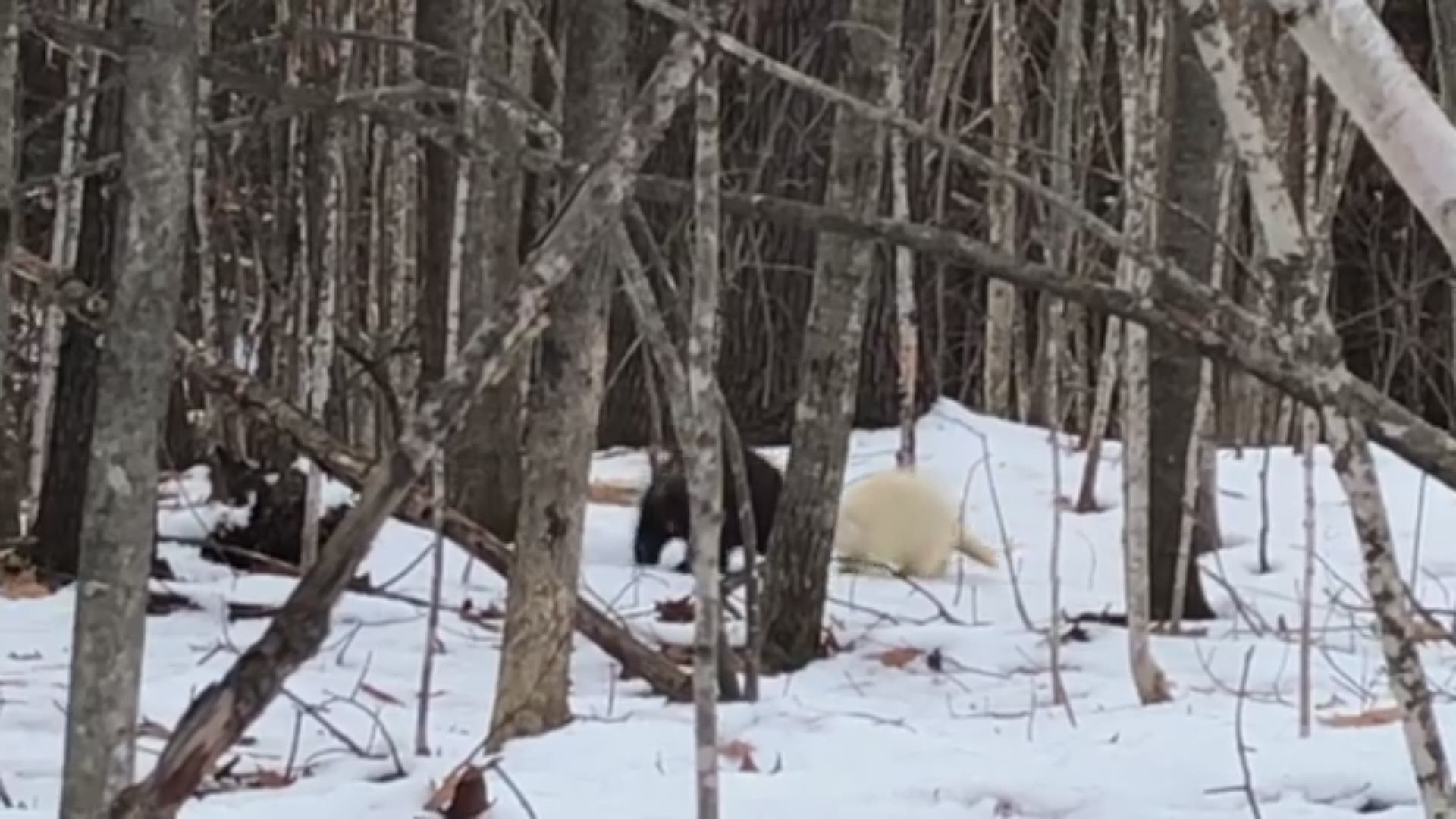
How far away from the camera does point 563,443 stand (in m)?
3.13

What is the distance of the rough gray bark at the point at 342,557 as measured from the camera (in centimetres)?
171

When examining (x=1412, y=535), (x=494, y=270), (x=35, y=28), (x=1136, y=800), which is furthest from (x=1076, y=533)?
(x=35, y=28)

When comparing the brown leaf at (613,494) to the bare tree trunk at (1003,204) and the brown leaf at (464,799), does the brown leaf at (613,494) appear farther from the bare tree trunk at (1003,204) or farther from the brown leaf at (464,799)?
the brown leaf at (464,799)

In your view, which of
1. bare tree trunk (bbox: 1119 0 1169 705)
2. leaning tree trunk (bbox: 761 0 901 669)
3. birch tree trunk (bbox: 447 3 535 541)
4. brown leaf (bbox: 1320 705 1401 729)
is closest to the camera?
brown leaf (bbox: 1320 705 1401 729)

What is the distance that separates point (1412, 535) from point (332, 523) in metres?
3.39

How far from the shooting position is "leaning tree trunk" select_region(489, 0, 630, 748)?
3020 mm

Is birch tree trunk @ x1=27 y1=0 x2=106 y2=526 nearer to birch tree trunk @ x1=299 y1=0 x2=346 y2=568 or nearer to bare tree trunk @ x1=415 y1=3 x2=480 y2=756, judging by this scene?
birch tree trunk @ x1=299 y1=0 x2=346 y2=568

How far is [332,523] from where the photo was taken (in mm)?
5520

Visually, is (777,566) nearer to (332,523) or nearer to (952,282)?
(332,523)

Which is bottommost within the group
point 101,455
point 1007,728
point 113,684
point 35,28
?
point 1007,728

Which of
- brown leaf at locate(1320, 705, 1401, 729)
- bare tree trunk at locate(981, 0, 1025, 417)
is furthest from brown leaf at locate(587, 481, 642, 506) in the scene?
brown leaf at locate(1320, 705, 1401, 729)

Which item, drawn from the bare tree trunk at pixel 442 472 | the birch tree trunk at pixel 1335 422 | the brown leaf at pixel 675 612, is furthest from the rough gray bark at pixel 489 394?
the birch tree trunk at pixel 1335 422

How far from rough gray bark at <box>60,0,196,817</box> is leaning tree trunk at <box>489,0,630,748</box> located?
1.18 metres

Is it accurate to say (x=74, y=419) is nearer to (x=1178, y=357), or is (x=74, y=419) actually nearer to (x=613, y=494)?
(x=613, y=494)
